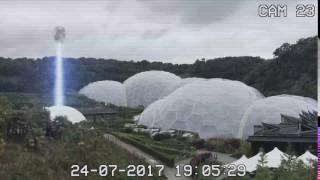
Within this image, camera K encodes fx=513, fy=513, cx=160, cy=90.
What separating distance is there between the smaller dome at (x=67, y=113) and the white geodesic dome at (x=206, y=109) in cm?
550

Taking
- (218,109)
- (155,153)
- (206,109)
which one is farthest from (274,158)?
(206,109)

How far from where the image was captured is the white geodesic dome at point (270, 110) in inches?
587

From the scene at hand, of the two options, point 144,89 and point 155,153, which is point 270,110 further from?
point 144,89

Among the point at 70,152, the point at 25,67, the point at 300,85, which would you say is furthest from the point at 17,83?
the point at 300,85

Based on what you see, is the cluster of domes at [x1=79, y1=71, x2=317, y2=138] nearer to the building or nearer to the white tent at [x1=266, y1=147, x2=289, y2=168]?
the building

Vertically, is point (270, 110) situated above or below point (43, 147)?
above

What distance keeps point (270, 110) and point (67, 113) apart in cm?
716

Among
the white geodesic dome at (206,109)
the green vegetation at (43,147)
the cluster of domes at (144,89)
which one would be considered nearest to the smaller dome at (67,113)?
the green vegetation at (43,147)

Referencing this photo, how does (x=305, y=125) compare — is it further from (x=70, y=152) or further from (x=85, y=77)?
(x=85, y=77)

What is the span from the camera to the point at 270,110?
15.1m

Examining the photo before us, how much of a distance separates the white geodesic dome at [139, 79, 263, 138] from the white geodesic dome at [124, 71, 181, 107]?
24.4 feet

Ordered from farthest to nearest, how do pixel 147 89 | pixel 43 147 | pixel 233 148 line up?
pixel 147 89 → pixel 233 148 → pixel 43 147

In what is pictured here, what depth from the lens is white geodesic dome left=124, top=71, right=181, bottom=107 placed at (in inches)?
1022

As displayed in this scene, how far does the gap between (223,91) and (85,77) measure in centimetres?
566
